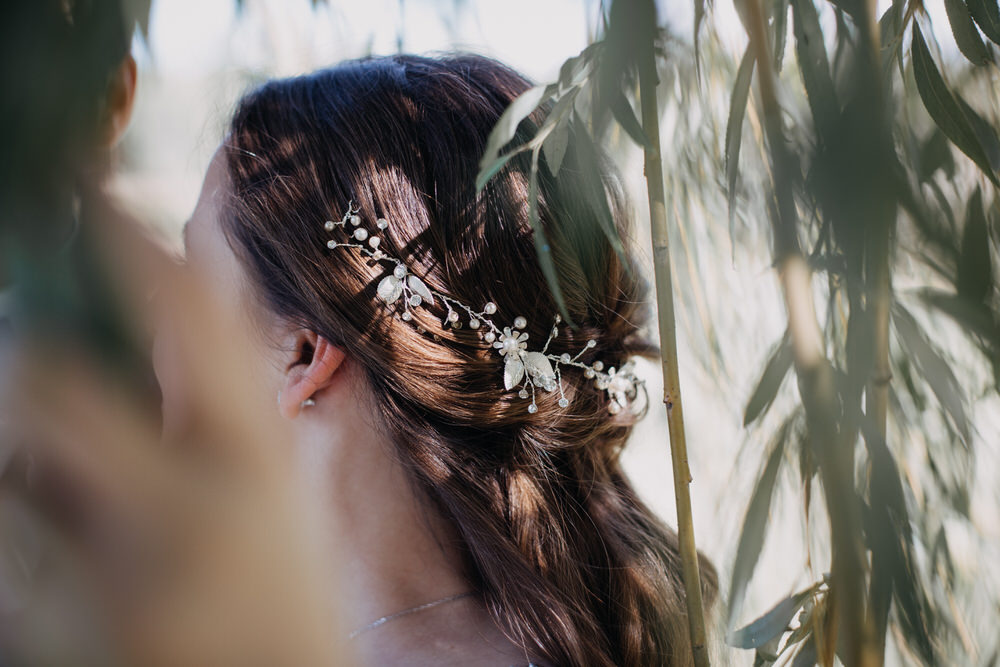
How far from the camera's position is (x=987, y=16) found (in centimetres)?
50

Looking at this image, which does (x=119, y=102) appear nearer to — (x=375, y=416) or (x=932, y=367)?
(x=375, y=416)

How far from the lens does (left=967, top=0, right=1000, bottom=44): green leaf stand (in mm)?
497

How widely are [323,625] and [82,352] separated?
523 mm

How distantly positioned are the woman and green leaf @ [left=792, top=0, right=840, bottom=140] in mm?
312

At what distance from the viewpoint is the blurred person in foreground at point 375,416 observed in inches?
33.0

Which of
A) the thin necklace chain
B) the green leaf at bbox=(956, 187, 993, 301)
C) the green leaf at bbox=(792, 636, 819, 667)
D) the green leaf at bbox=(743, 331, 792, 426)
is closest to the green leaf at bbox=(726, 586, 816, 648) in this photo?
the green leaf at bbox=(792, 636, 819, 667)

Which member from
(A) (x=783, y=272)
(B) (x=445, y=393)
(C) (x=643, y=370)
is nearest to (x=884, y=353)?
(A) (x=783, y=272)

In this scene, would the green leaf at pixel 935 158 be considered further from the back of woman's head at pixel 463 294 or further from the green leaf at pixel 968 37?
the back of woman's head at pixel 463 294

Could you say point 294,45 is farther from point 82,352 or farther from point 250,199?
point 82,352

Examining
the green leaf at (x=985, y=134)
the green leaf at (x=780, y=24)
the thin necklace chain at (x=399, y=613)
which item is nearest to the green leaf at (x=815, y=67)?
the green leaf at (x=780, y=24)

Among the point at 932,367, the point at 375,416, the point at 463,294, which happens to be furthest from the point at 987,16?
the point at 375,416

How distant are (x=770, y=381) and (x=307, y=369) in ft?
1.79

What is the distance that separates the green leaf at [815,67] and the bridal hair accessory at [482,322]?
44 centimetres

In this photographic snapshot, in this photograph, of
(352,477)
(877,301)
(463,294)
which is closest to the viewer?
(877,301)
